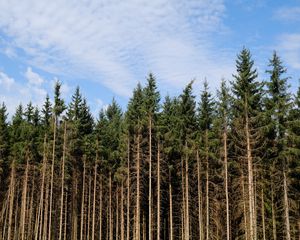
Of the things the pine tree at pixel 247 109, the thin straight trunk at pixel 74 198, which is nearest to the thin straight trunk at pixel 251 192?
the pine tree at pixel 247 109

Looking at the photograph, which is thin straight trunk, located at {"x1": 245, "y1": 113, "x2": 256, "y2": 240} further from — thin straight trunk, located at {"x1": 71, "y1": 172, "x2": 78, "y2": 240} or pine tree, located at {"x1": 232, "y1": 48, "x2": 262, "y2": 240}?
thin straight trunk, located at {"x1": 71, "y1": 172, "x2": 78, "y2": 240}

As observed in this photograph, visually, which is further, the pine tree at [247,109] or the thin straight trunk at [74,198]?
the thin straight trunk at [74,198]

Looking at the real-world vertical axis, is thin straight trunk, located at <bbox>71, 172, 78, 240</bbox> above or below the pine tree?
below

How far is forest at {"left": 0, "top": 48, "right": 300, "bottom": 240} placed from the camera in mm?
31594

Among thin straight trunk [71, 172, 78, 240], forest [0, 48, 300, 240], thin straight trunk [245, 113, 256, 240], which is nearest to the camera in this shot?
thin straight trunk [245, 113, 256, 240]

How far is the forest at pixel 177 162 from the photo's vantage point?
31594 millimetres

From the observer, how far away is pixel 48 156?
4138cm

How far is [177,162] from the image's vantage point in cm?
4050

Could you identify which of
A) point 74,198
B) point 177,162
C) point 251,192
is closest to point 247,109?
point 251,192

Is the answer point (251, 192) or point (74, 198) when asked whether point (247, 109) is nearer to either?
point (251, 192)

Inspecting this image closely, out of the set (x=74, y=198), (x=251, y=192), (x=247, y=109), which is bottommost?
(x=251, y=192)

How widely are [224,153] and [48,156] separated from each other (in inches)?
795

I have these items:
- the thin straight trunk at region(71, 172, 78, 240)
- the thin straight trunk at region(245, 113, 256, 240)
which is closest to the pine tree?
the thin straight trunk at region(245, 113, 256, 240)

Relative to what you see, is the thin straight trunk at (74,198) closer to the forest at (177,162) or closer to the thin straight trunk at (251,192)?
the forest at (177,162)
